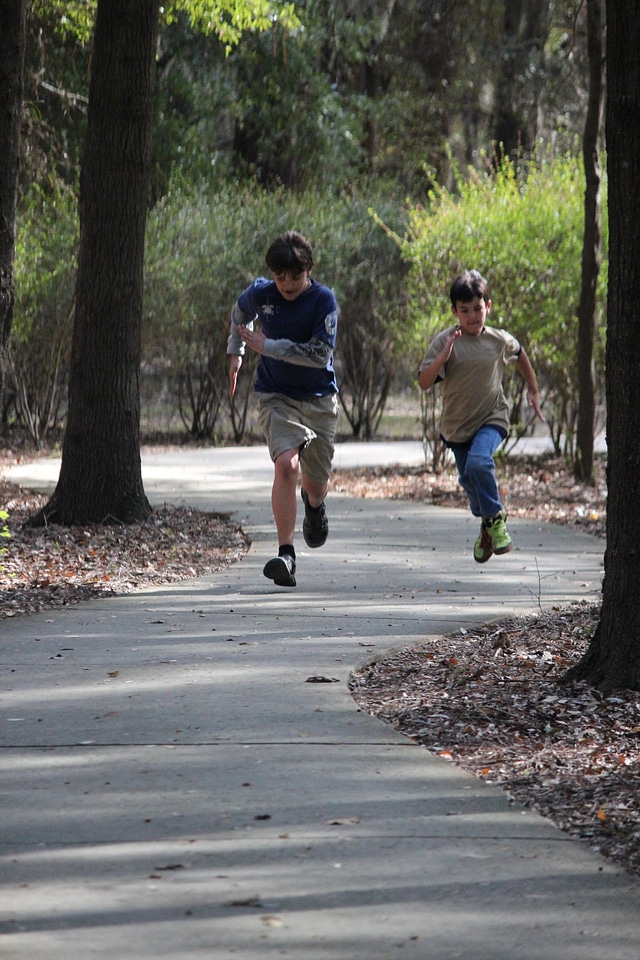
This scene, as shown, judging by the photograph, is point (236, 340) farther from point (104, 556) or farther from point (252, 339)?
point (104, 556)

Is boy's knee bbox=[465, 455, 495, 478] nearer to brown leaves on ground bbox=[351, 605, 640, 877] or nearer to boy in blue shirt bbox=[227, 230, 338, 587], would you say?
boy in blue shirt bbox=[227, 230, 338, 587]

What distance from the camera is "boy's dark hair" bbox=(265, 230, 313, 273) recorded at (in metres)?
7.16

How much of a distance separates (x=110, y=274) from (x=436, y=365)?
284cm

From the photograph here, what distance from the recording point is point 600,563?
900 cm

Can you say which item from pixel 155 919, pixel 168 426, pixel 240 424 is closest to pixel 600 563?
pixel 155 919

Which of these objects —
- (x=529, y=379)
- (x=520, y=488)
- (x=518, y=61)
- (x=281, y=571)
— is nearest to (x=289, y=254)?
(x=281, y=571)

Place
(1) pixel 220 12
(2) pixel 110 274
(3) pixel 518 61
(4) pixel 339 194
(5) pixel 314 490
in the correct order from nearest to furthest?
(5) pixel 314 490, (2) pixel 110 274, (1) pixel 220 12, (4) pixel 339 194, (3) pixel 518 61

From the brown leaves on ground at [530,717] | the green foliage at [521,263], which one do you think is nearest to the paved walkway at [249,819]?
the brown leaves on ground at [530,717]

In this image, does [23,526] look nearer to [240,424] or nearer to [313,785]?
[313,785]

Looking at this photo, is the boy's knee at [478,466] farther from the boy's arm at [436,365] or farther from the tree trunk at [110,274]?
the tree trunk at [110,274]

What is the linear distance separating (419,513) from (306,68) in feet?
53.0

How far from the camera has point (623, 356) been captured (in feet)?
15.8

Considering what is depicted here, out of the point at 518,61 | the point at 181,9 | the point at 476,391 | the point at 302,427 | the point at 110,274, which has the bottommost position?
the point at 302,427

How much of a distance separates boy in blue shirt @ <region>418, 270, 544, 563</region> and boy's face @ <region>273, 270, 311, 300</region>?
113 centimetres
